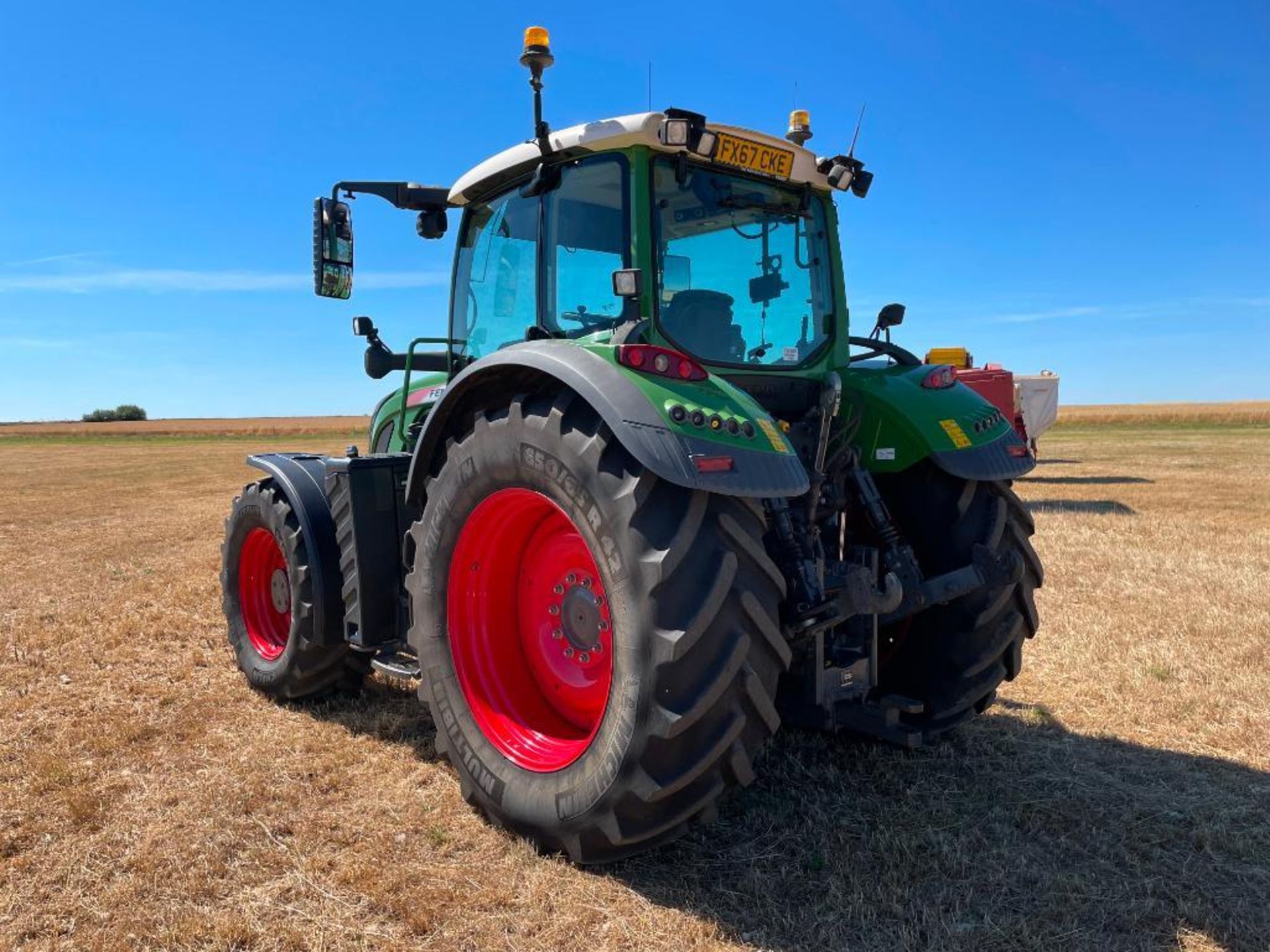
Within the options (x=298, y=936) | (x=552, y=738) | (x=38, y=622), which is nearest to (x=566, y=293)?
(x=552, y=738)

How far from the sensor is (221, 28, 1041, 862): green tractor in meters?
2.57

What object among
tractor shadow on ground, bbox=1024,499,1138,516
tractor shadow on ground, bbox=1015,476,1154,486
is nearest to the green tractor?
tractor shadow on ground, bbox=1024,499,1138,516

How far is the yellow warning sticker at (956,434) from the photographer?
3.55 m

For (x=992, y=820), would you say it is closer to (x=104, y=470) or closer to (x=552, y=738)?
(x=552, y=738)

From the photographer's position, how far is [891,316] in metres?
4.34

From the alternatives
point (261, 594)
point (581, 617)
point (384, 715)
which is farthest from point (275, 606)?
point (581, 617)

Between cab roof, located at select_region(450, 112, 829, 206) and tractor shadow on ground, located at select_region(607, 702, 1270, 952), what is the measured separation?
2.35 metres

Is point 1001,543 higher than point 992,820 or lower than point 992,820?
higher

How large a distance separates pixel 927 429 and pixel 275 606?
3540 mm

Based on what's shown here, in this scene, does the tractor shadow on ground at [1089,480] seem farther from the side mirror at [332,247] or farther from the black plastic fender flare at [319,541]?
the side mirror at [332,247]

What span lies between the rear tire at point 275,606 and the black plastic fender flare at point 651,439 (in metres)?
1.95

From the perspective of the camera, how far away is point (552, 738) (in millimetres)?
3195

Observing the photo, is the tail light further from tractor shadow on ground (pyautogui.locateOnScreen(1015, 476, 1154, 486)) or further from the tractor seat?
tractor shadow on ground (pyautogui.locateOnScreen(1015, 476, 1154, 486))

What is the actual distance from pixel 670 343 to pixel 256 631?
3.10 metres
